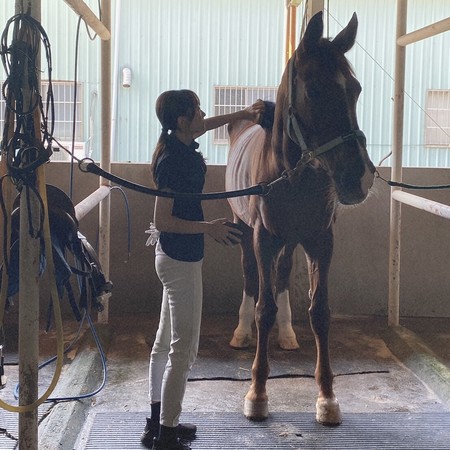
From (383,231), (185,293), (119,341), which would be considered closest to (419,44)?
(383,231)

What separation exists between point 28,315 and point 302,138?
41.8 inches

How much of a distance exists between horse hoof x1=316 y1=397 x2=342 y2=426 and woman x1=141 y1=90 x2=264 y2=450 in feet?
1.94

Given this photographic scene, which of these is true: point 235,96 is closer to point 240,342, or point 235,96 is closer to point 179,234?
point 240,342

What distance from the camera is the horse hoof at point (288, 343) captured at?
10.1 feet

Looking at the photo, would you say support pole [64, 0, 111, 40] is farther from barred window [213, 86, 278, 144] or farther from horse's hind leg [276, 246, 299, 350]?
barred window [213, 86, 278, 144]

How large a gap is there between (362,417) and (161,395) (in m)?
0.86

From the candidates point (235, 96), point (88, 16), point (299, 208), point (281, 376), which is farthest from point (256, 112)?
point (235, 96)

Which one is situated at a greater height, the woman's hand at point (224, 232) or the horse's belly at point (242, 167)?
the horse's belly at point (242, 167)

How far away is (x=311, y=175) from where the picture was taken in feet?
7.21

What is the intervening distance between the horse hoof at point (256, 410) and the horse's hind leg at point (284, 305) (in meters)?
0.86

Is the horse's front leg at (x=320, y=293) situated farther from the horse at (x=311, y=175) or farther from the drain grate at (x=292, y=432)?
the drain grate at (x=292, y=432)

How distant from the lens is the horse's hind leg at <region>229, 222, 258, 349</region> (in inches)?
124

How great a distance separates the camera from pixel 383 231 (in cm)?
368

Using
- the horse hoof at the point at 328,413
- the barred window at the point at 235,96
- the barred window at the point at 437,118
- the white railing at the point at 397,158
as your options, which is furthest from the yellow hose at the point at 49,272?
the barred window at the point at 437,118
